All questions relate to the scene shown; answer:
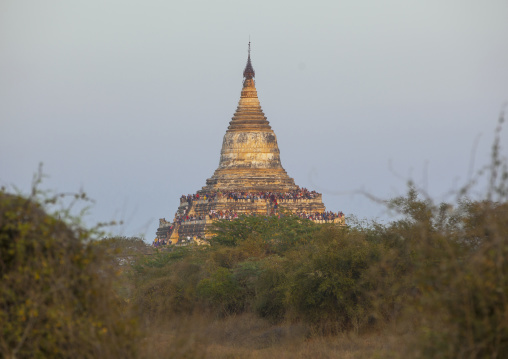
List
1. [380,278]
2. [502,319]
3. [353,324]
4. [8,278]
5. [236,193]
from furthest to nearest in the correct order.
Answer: [236,193], [353,324], [380,278], [8,278], [502,319]

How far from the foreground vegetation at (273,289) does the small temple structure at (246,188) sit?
17.1 m

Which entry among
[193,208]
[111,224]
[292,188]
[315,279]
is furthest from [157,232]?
[111,224]

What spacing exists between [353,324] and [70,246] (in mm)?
11588

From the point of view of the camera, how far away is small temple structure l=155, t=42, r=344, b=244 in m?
55.7

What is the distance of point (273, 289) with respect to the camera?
80.5 ft

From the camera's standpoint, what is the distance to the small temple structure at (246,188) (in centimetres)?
5572

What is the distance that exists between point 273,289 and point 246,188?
36.0 meters

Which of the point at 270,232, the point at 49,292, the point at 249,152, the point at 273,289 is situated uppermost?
the point at 249,152

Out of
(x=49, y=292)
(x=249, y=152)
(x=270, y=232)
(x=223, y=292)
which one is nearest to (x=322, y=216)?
(x=249, y=152)

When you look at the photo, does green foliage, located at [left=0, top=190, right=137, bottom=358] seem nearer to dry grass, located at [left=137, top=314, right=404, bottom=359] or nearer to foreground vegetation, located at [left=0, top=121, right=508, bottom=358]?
foreground vegetation, located at [left=0, top=121, right=508, bottom=358]

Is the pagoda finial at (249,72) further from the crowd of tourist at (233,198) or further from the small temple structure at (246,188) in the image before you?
the crowd of tourist at (233,198)

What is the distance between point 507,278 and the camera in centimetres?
982

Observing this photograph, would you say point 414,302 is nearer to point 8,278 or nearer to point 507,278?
point 507,278

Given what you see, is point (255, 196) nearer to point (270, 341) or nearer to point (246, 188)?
point (246, 188)
